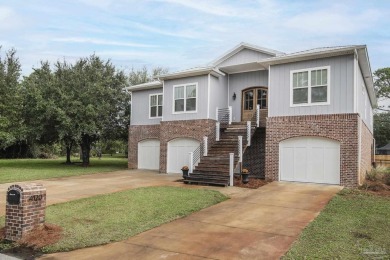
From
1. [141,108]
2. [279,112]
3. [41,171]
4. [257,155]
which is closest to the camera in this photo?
[279,112]

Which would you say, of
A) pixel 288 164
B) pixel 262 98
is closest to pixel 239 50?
pixel 262 98

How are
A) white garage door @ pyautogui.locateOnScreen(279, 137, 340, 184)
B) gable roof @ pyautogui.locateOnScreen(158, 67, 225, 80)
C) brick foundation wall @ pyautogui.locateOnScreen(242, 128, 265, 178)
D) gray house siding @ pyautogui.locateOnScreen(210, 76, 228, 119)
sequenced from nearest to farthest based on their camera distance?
white garage door @ pyautogui.locateOnScreen(279, 137, 340, 184), brick foundation wall @ pyautogui.locateOnScreen(242, 128, 265, 178), gable roof @ pyautogui.locateOnScreen(158, 67, 225, 80), gray house siding @ pyautogui.locateOnScreen(210, 76, 228, 119)

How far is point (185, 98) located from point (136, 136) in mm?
5389

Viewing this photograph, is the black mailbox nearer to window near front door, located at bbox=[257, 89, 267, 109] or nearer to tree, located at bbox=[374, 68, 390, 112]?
window near front door, located at bbox=[257, 89, 267, 109]

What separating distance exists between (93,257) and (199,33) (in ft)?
54.0

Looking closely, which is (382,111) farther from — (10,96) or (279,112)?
(10,96)

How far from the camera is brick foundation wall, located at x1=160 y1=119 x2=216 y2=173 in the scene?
16312 millimetres

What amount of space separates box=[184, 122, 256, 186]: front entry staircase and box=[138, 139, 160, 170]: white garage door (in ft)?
17.6

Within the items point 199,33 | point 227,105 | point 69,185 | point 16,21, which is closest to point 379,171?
point 227,105

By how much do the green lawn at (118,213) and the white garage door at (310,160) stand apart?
4482mm

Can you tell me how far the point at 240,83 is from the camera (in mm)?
17469

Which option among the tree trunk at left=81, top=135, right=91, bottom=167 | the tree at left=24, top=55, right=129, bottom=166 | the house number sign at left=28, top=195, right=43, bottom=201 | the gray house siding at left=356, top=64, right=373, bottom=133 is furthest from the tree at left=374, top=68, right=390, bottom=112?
the house number sign at left=28, top=195, right=43, bottom=201

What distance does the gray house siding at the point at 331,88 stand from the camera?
12.4 m

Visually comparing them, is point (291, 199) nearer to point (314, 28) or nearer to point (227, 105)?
point (227, 105)
